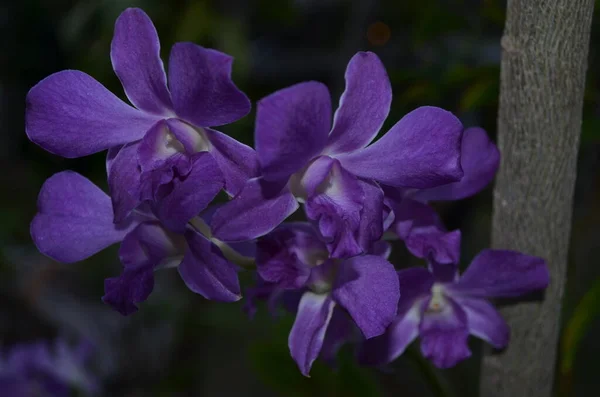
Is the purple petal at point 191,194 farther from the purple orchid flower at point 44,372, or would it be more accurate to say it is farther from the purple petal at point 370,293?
the purple orchid flower at point 44,372

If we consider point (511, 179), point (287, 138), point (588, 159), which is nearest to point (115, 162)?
point (287, 138)

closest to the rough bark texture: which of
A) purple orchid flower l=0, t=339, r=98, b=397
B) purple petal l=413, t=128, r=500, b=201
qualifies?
purple petal l=413, t=128, r=500, b=201

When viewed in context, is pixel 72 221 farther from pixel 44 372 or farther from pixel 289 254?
pixel 44 372

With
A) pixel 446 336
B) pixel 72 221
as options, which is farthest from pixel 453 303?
pixel 72 221

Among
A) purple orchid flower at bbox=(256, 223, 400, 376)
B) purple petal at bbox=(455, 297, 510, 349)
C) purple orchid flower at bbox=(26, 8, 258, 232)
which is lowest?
purple petal at bbox=(455, 297, 510, 349)

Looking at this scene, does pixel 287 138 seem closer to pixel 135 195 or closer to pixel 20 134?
pixel 135 195

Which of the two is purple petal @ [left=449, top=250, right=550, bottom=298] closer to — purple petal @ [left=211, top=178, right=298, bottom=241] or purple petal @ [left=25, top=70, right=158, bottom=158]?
purple petal @ [left=211, top=178, right=298, bottom=241]

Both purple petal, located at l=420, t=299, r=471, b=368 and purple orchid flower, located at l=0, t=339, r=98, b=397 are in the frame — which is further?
purple orchid flower, located at l=0, t=339, r=98, b=397
